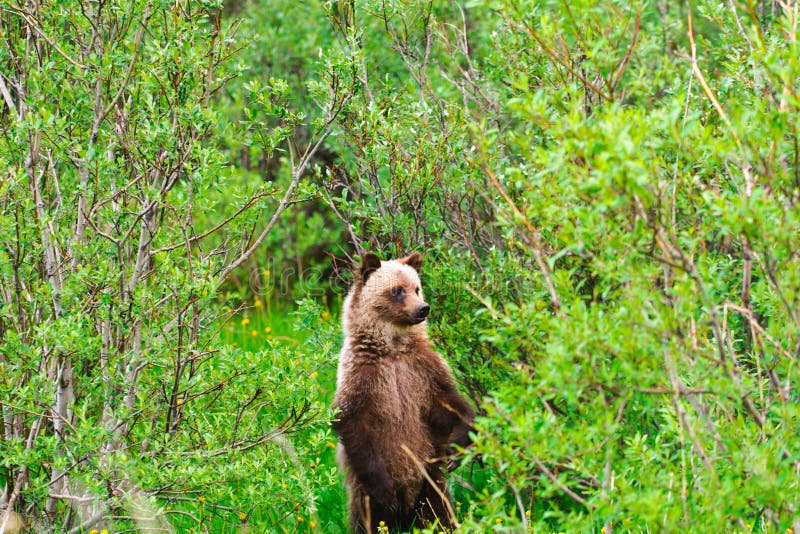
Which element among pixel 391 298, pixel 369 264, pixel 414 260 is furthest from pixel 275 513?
pixel 414 260

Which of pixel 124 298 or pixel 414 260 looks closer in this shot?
pixel 124 298

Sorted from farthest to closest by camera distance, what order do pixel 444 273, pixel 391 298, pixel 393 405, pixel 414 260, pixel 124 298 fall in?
1. pixel 444 273
2. pixel 414 260
3. pixel 391 298
4. pixel 393 405
5. pixel 124 298

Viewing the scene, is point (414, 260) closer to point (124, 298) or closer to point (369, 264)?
point (369, 264)

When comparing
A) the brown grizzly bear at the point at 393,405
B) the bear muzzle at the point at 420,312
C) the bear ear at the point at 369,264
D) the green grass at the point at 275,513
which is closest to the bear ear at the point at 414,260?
the brown grizzly bear at the point at 393,405

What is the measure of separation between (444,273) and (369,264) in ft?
1.62

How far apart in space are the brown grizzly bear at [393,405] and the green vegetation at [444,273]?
0.20m

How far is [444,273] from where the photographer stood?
559cm

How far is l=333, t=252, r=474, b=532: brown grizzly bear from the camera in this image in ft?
16.7

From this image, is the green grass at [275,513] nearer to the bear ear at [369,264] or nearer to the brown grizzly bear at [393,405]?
the brown grizzly bear at [393,405]

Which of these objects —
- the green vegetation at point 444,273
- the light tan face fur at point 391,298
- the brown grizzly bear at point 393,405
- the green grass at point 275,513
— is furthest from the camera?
the light tan face fur at point 391,298

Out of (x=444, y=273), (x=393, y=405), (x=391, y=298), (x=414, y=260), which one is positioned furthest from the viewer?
(x=444, y=273)

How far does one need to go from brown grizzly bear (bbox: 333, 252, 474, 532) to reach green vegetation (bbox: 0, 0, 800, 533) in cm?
20

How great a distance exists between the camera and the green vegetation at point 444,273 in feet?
10.2

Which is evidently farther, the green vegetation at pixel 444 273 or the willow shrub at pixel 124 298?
the willow shrub at pixel 124 298
